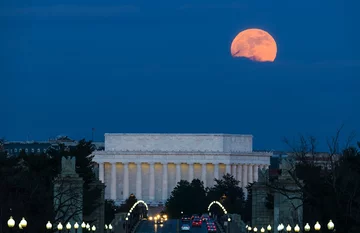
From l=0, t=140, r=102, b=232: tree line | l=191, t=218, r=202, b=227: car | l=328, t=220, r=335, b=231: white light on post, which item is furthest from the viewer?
l=191, t=218, r=202, b=227: car

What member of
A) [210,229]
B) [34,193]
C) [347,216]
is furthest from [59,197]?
[210,229]

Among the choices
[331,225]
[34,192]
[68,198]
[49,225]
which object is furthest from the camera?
[68,198]

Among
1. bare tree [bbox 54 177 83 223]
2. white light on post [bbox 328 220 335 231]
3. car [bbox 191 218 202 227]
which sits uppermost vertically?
car [bbox 191 218 202 227]

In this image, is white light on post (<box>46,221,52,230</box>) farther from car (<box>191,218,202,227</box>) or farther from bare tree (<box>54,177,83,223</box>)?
car (<box>191,218,202,227</box>)

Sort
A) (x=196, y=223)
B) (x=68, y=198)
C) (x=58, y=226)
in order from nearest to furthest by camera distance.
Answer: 1. (x=58, y=226)
2. (x=68, y=198)
3. (x=196, y=223)

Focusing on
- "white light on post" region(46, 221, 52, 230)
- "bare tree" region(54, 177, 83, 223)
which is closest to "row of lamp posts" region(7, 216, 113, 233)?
"white light on post" region(46, 221, 52, 230)

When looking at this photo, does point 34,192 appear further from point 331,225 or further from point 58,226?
point 331,225

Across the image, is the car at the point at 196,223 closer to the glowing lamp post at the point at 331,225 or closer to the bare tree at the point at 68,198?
the bare tree at the point at 68,198

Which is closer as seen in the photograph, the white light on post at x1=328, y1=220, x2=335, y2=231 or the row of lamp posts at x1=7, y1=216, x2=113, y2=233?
the row of lamp posts at x1=7, y1=216, x2=113, y2=233

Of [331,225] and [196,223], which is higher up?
[196,223]

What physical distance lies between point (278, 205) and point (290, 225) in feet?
16.5

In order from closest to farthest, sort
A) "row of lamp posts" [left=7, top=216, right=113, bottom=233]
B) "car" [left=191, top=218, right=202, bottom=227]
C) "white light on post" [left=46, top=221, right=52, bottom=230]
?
"row of lamp posts" [left=7, top=216, right=113, bottom=233], "white light on post" [left=46, top=221, right=52, bottom=230], "car" [left=191, top=218, right=202, bottom=227]

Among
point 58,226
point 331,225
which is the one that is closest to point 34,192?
point 58,226

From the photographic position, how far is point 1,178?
2872 inches
